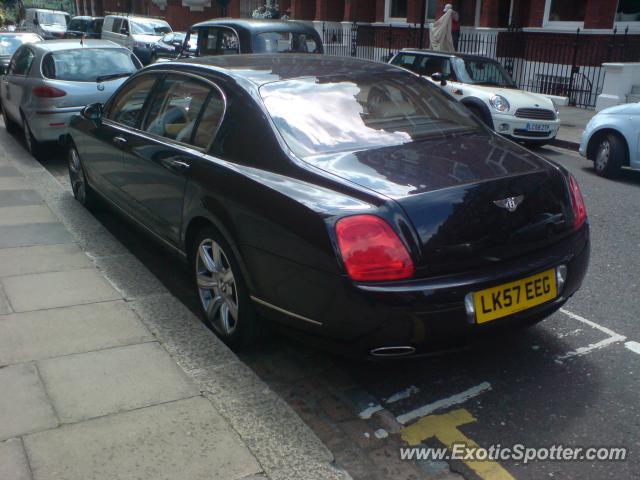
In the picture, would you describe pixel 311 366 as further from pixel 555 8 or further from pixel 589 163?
pixel 555 8

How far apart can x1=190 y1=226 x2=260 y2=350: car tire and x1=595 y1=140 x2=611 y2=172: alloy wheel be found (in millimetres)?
6580

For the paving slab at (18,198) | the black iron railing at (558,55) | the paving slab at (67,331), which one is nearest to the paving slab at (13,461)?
the paving slab at (67,331)

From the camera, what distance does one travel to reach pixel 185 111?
4.57 m

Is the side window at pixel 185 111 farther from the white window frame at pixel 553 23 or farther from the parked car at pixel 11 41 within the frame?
the white window frame at pixel 553 23

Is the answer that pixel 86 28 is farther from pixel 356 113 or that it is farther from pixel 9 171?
pixel 356 113

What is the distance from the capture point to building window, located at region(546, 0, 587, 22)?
17.6 m

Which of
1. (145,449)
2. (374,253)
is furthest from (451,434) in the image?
(145,449)

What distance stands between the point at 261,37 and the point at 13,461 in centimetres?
894

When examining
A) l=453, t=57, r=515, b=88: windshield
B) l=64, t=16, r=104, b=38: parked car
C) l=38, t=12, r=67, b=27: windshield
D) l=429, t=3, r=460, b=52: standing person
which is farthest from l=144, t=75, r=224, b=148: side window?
l=38, t=12, r=67, b=27: windshield

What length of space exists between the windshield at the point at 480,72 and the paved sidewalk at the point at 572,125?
1.36 m

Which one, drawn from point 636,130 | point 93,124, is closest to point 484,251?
point 93,124

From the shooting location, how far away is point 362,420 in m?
3.30

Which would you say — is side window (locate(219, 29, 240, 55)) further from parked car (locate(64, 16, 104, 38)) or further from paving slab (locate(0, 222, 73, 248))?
parked car (locate(64, 16, 104, 38))

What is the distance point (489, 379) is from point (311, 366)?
98cm
